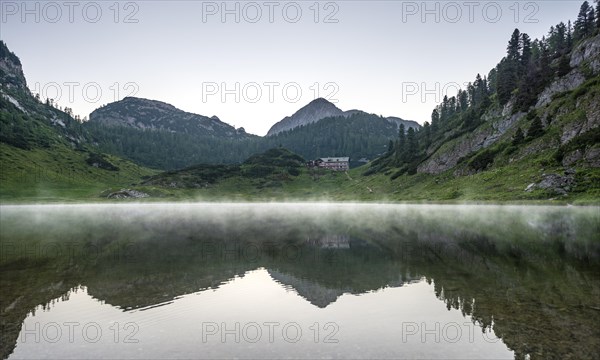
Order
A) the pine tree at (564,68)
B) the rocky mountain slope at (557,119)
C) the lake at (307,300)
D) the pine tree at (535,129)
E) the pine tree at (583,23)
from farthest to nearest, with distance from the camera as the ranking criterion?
the pine tree at (583,23)
the pine tree at (564,68)
the pine tree at (535,129)
the rocky mountain slope at (557,119)
the lake at (307,300)

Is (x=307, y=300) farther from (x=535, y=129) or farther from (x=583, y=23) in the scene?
(x=583, y=23)

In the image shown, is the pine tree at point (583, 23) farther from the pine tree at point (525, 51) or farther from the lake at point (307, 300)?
the lake at point (307, 300)

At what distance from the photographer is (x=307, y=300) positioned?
18797 millimetres

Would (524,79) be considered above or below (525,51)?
below

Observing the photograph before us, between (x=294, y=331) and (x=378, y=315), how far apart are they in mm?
3915

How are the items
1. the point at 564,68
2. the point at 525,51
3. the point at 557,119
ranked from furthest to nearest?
the point at 525,51, the point at 564,68, the point at 557,119

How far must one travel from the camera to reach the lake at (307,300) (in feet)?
42.1

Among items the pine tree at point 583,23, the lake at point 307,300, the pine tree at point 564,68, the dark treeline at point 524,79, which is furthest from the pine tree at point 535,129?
the lake at point 307,300

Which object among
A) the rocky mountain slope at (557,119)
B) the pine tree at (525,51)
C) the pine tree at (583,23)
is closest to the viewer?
the rocky mountain slope at (557,119)

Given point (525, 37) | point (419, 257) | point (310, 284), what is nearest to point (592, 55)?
point (525, 37)

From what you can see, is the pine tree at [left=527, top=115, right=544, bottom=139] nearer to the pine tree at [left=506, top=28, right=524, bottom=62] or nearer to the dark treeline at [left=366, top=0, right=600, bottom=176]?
the dark treeline at [left=366, top=0, right=600, bottom=176]

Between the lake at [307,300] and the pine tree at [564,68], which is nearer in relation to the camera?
the lake at [307,300]

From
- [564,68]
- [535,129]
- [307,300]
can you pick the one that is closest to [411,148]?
[564,68]

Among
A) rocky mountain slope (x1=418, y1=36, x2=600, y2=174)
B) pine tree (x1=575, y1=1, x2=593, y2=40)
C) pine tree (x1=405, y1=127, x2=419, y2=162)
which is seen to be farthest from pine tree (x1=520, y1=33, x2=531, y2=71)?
pine tree (x1=405, y1=127, x2=419, y2=162)
